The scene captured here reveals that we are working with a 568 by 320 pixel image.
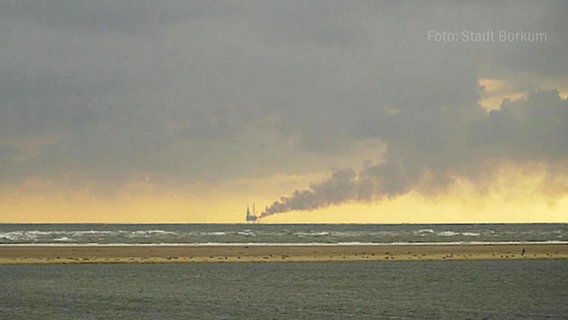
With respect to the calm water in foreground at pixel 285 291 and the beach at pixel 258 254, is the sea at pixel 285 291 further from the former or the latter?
the beach at pixel 258 254

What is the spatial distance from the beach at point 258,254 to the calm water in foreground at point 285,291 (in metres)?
6.68

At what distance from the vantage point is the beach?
2931 inches

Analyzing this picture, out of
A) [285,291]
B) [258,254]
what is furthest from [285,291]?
[258,254]

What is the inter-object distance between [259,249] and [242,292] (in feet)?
142

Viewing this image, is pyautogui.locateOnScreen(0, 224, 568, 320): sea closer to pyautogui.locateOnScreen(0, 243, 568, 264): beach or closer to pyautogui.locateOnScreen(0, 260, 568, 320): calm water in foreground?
pyautogui.locateOnScreen(0, 260, 568, 320): calm water in foreground

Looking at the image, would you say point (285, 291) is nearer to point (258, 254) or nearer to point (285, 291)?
point (285, 291)

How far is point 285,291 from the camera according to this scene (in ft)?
→ 155

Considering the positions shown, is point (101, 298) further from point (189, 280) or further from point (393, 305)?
point (393, 305)

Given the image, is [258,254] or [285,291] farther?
[258,254]

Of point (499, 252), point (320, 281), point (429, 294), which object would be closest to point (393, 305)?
point (429, 294)

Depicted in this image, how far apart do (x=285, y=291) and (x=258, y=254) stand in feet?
111

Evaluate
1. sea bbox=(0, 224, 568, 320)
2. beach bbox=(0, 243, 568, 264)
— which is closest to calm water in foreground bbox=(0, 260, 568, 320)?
sea bbox=(0, 224, 568, 320)

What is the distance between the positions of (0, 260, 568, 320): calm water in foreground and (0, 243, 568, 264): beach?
6679 millimetres

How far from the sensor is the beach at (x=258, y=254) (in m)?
74.4
